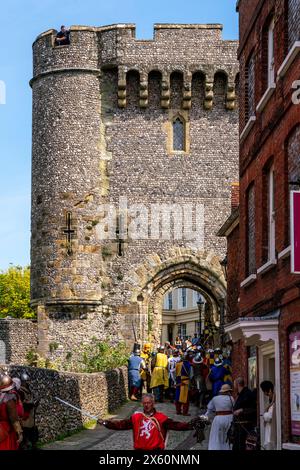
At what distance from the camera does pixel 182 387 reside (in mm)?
25141

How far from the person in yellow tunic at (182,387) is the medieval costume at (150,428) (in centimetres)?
1397

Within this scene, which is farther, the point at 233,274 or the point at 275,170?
the point at 233,274

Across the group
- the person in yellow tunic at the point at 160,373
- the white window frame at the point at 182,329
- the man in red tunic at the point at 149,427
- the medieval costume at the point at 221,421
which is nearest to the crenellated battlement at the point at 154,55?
the person in yellow tunic at the point at 160,373

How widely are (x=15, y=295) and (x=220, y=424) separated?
5754 cm

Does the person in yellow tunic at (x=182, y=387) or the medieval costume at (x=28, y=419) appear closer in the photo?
the medieval costume at (x=28, y=419)

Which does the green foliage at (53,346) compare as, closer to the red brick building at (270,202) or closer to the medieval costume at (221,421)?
the red brick building at (270,202)

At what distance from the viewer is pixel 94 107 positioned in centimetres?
3753

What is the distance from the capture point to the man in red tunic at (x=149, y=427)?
11031 millimetres

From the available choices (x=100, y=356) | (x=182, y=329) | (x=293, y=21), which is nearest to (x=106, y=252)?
(x=100, y=356)

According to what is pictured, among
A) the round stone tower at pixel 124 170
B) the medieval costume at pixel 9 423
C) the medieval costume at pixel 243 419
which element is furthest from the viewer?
the round stone tower at pixel 124 170

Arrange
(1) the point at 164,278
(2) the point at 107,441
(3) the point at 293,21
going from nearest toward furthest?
(3) the point at 293,21 → (2) the point at 107,441 → (1) the point at 164,278

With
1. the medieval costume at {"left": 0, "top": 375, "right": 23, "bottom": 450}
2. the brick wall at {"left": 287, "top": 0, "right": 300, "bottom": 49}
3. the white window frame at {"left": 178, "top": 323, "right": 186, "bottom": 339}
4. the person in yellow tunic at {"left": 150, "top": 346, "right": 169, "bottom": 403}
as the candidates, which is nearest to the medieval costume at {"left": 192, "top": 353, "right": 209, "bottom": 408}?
the person in yellow tunic at {"left": 150, "top": 346, "right": 169, "bottom": 403}

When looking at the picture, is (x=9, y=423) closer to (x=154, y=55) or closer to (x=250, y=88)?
(x=250, y=88)

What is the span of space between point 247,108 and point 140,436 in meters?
11.6
